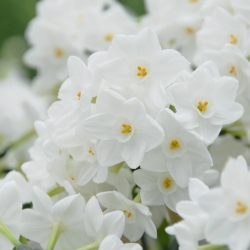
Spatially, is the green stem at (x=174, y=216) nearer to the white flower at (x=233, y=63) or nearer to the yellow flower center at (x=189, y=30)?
the white flower at (x=233, y=63)

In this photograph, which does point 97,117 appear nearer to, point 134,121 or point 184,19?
point 134,121

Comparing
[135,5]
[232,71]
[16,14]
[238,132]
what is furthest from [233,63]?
[16,14]

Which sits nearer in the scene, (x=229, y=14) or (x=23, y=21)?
(x=229, y=14)

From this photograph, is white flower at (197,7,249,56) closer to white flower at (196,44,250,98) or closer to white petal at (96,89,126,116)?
white flower at (196,44,250,98)

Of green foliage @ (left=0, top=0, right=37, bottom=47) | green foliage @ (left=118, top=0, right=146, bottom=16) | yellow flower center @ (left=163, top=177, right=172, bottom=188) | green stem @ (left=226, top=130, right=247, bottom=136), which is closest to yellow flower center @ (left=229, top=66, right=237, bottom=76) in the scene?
green stem @ (left=226, top=130, right=247, bottom=136)

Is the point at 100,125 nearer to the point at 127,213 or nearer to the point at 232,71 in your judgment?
the point at 127,213

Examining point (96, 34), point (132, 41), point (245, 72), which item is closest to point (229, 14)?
point (245, 72)
